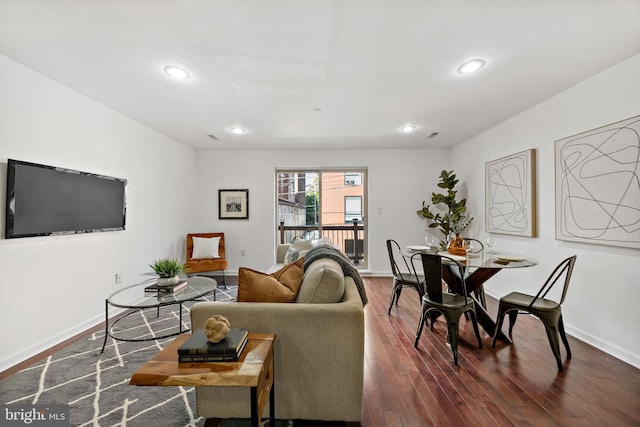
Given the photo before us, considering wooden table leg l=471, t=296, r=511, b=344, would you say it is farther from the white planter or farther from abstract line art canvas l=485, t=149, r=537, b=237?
the white planter

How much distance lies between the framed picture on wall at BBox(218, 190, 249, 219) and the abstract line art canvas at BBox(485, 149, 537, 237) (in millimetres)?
4074

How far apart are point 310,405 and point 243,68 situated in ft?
8.13

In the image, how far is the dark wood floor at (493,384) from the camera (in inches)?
65.8

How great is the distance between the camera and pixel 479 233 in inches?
173

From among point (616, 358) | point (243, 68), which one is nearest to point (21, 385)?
point (243, 68)

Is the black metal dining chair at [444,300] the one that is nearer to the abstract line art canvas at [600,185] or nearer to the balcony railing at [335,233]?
the abstract line art canvas at [600,185]

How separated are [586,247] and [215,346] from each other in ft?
10.7

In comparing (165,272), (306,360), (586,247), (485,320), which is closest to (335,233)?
(485,320)

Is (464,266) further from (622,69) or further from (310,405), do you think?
(622,69)

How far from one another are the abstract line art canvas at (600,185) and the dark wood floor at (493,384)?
1031mm

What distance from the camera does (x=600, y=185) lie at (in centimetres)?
244

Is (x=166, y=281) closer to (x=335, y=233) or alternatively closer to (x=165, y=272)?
(x=165, y=272)

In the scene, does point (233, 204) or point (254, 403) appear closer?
point (254, 403)

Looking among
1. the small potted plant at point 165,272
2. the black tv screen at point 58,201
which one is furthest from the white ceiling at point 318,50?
the small potted plant at point 165,272
